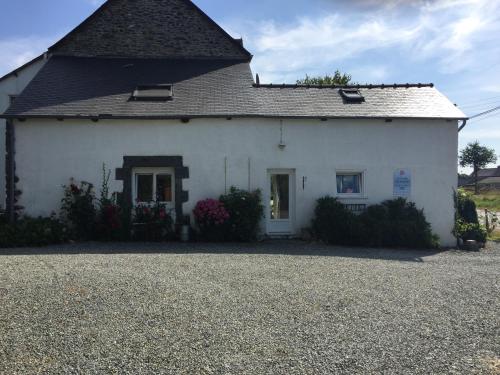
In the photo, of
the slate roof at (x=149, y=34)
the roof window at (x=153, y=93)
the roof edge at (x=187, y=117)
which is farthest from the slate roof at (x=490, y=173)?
the roof window at (x=153, y=93)

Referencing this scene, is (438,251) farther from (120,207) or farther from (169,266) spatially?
(120,207)

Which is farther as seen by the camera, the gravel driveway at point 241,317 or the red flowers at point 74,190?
the red flowers at point 74,190

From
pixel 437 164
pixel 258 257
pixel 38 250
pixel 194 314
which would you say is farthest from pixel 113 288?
pixel 437 164

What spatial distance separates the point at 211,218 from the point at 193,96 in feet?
13.1

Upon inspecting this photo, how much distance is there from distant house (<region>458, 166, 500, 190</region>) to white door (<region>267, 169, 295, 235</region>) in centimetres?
5575

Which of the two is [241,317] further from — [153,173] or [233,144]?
[153,173]

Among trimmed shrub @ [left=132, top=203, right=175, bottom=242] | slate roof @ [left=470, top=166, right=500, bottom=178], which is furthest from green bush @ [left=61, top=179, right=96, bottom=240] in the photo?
slate roof @ [left=470, top=166, right=500, bottom=178]

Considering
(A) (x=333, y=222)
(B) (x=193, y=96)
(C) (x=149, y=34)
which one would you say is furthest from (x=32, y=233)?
(C) (x=149, y=34)

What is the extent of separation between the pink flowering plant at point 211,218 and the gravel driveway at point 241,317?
3.09 metres

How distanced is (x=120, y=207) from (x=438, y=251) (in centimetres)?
835

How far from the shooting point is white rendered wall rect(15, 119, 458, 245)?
1226 centimetres

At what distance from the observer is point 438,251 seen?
39.0 ft

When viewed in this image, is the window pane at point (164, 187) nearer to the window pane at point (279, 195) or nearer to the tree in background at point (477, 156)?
the window pane at point (279, 195)

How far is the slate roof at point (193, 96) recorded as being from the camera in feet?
41.1
